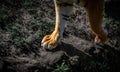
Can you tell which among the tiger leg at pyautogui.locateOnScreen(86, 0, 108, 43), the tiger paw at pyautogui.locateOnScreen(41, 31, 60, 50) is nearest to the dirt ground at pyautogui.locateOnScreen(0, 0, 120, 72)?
the tiger paw at pyautogui.locateOnScreen(41, 31, 60, 50)

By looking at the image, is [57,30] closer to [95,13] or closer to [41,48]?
[41,48]

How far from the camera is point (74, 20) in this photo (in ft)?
9.68

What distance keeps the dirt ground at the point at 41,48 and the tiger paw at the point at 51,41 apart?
0.06 meters

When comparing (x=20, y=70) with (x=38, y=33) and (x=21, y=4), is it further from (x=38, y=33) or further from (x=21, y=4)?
(x=21, y=4)

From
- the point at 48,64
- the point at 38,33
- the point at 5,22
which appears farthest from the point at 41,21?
the point at 48,64

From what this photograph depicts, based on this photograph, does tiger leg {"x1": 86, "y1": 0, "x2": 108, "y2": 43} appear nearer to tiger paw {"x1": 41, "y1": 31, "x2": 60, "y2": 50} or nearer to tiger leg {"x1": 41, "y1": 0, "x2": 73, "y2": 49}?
tiger leg {"x1": 41, "y1": 0, "x2": 73, "y2": 49}

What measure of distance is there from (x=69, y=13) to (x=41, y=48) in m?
0.47

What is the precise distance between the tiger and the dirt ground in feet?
0.30

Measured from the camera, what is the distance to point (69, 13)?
233 centimetres

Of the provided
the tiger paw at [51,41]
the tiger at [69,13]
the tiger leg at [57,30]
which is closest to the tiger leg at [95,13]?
the tiger at [69,13]

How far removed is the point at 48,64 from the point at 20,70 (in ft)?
0.89

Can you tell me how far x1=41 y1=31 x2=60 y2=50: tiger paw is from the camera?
8.06ft

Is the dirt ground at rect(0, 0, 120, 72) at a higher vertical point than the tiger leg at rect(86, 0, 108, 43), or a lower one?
lower

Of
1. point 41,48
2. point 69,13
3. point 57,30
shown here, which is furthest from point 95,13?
point 41,48
